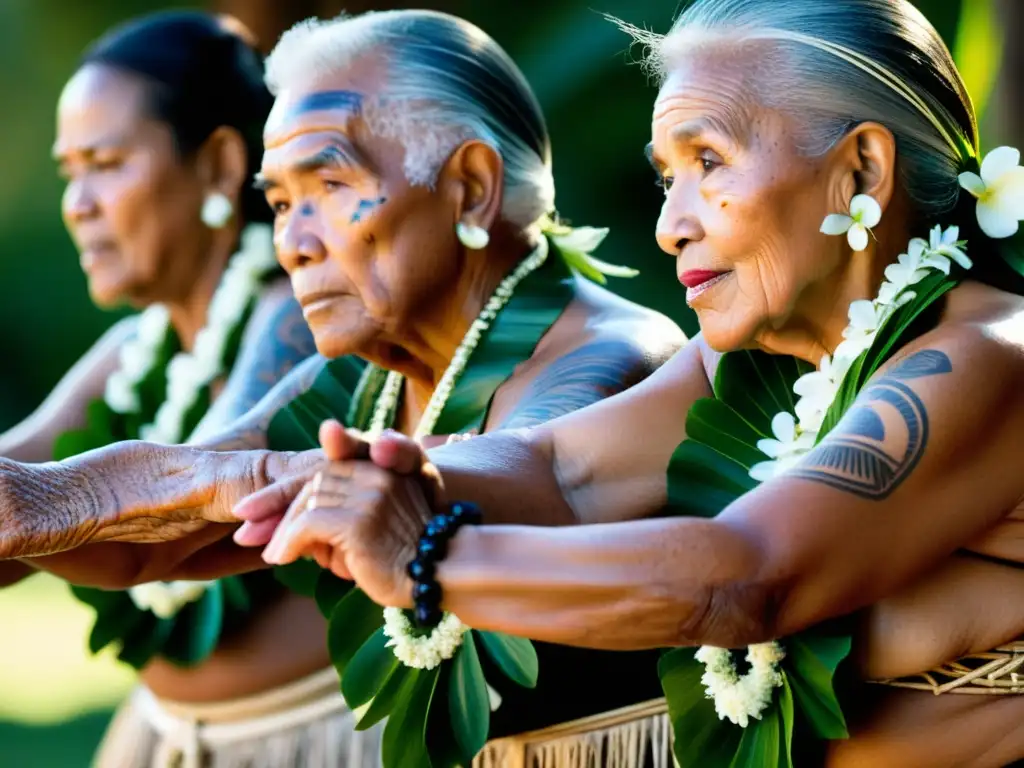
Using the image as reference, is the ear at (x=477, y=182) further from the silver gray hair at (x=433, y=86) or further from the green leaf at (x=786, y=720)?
the green leaf at (x=786, y=720)

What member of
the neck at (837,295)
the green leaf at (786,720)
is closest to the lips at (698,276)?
the neck at (837,295)

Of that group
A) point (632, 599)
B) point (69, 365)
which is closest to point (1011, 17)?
point (632, 599)

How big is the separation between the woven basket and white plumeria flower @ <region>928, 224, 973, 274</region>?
0.52 metres

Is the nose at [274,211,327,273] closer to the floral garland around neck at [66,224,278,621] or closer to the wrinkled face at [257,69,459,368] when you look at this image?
the wrinkled face at [257,69,459,368]

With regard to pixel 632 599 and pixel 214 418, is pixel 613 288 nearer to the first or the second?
pixel 214 418

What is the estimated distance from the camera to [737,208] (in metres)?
2.35

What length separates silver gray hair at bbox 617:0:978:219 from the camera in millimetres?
2350

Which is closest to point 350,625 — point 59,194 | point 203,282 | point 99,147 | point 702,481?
point 702,481

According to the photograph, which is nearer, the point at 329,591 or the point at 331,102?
the point at 329,591

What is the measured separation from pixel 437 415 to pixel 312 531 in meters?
1.15

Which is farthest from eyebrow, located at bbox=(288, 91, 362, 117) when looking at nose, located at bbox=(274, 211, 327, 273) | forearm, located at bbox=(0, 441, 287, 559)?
forearm, located at bbox=(0, 441, 287, 559)

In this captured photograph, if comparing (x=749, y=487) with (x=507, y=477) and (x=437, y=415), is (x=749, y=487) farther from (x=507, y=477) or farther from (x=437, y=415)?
(x=437, y=415)

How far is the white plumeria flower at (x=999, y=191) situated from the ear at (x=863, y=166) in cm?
11

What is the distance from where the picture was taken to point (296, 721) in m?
3.78
